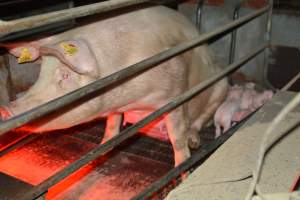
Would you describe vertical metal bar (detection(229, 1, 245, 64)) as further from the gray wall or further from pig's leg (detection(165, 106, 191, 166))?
pig's leg (detection(165, 106, 191, 166))

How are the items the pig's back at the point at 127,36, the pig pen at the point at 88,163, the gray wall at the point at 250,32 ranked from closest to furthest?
the pig's back at the point at 127,36 < the pig pen at the point at 88,163 < the gray wall at the point at 250,32

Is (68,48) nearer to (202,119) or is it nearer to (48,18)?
(48,18)

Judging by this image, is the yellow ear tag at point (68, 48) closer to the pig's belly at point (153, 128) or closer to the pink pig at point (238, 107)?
the pig's belly at point (153, 128)

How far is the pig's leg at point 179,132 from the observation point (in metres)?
3.16

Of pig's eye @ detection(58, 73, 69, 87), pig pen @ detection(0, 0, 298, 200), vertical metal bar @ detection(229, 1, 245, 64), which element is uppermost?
pig's eye @ detection(58, 73, 69, 87)

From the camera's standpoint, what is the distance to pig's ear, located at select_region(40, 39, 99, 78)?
7.25 feet

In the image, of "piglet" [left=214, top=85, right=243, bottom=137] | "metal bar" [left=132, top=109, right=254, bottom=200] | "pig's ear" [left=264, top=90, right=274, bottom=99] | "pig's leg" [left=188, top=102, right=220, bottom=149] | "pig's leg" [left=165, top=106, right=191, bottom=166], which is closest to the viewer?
"metal bar" [left=132, top=109, right=254, bottom=200]

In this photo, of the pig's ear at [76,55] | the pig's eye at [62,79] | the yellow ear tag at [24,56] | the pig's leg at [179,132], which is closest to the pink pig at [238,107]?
the pig's leg at [179,132]

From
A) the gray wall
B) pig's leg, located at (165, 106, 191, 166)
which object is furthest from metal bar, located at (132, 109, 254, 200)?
the gray wall

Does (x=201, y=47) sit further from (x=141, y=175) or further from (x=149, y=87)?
(x=141, y=175)

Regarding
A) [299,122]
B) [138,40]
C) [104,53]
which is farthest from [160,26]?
[299,122]

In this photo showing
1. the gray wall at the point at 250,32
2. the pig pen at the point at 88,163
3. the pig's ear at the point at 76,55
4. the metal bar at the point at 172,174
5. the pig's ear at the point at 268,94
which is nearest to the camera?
the metal bar at the point at 172,174

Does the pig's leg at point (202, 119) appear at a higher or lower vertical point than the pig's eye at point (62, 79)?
lower

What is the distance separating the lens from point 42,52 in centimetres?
233
